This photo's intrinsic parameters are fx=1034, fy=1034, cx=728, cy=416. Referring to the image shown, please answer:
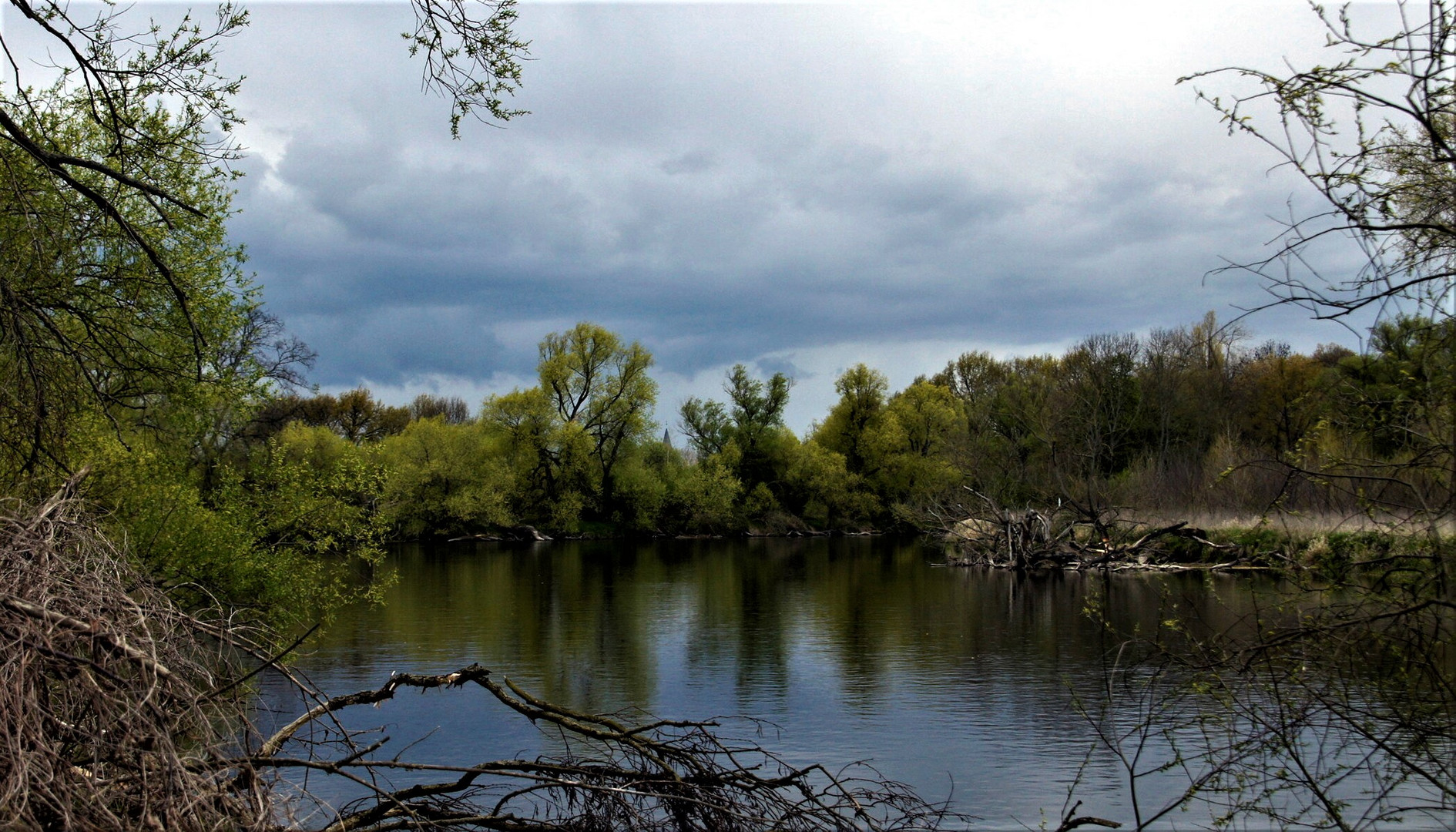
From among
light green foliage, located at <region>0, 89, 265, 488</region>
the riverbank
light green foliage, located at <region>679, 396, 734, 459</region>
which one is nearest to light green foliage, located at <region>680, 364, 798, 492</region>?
light green foliage, located at <region>679, 396, 734, 459</region>

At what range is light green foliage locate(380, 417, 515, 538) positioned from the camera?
187ft

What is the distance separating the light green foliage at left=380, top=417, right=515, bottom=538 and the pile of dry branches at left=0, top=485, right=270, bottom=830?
52577 millimetres

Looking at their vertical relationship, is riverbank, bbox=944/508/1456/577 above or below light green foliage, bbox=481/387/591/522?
below

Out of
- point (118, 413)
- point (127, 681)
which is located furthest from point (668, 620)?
point (127, 681)

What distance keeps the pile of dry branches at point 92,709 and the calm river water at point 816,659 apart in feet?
18.0

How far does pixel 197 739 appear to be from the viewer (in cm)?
418

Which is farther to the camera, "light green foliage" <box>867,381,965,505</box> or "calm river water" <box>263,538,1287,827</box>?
"light green foliage" <box>867,381,965,505</box>

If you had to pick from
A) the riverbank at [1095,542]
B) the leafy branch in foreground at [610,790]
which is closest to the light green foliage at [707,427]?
the riverbank at [1095,542]

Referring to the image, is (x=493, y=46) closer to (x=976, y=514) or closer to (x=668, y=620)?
(x=668, y=620)

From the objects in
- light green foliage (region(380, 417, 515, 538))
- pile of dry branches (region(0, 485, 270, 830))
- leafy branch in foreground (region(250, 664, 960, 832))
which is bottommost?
leafy branch in foreground (region(250, 664, 960, 832))

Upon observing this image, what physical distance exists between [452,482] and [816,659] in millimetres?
44202

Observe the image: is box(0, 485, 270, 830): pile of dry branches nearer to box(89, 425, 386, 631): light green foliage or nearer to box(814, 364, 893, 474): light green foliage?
box(89, 425, 386, 631): light green foliage

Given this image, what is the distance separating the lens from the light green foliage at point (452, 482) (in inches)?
2245

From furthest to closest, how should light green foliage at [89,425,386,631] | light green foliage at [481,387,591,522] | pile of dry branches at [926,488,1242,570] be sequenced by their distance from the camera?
1. light green foliage at [481,387,591,522]
2. pile of dry branches at [926,488,1242,570]
3. light green foliage at [89,425,386,631]
